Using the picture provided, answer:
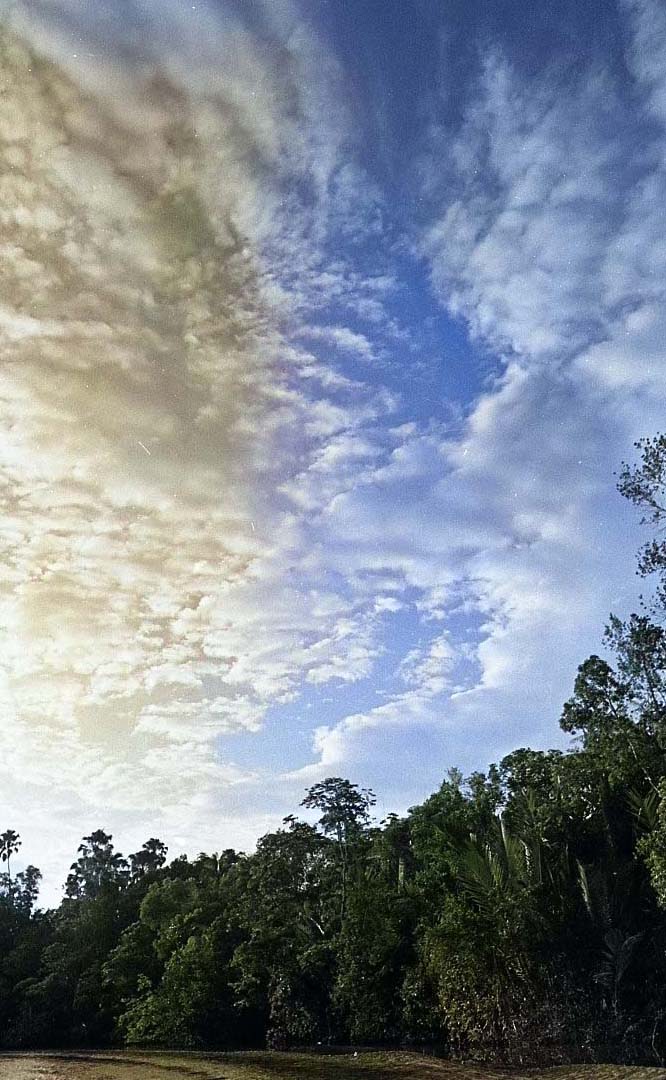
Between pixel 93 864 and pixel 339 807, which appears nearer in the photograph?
pixel 339 807

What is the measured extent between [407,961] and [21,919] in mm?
26949

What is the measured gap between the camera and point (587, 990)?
18.3 meters

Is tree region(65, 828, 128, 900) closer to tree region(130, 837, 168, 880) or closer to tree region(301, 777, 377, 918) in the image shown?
tree region(130, 837, 168, 880)

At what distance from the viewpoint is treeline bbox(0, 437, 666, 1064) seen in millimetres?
18203

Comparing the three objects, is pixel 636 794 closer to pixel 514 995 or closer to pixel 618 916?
pixel 618 916

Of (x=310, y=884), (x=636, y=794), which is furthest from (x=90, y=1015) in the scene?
(x=636, y=794)

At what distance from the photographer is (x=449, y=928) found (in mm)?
19531

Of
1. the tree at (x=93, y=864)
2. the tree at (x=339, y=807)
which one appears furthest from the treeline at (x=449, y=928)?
the tree at (x=93, y=864)

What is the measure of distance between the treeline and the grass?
2756 millimetres

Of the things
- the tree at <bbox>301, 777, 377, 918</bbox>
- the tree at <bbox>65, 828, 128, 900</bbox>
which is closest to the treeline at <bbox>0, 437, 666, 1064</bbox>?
the tree at <bbox>301, 777, 377, 918</bbox>

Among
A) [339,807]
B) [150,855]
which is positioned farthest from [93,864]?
[339,807]

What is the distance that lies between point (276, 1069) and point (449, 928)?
196 inches

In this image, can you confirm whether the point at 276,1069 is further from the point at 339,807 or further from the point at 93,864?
the point at 93,864

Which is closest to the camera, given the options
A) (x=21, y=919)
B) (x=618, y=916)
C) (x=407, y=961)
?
(x=618, y=916)
